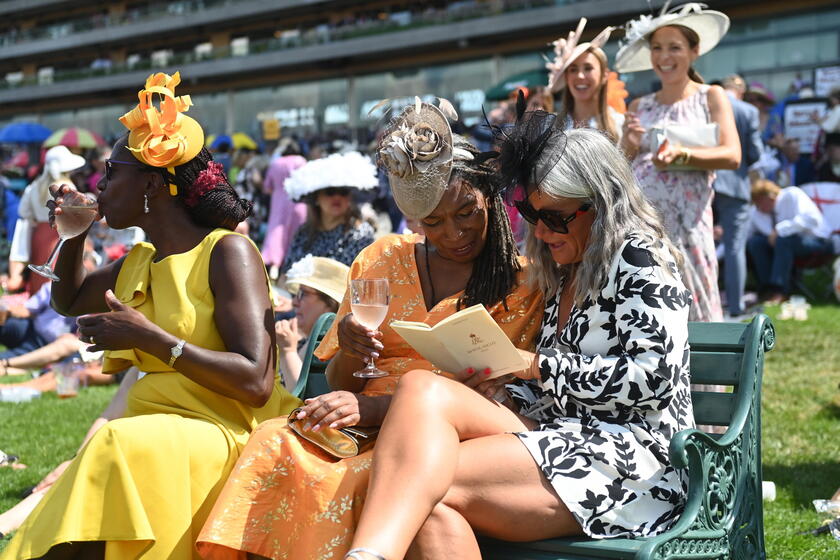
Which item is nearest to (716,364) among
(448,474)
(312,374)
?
(448,474)

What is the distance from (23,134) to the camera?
31812 millimetres

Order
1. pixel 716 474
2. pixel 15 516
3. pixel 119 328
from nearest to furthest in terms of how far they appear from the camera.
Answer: pixel 716 474 → pixel 119 328 → pixel 15 516

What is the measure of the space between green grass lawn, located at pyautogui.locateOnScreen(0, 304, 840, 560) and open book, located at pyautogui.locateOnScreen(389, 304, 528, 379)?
1770mm

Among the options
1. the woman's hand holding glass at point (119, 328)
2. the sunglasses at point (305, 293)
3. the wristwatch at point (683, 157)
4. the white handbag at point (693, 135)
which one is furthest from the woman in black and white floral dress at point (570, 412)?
the sunglasses at point (305, 293)

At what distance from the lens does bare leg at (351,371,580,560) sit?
2702mm

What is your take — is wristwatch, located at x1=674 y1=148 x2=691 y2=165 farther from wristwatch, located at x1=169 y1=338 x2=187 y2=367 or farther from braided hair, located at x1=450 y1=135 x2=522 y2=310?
wristwatch, located at x1=169 y1=338 x2=187 y2=367

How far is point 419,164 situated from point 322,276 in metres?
2.05

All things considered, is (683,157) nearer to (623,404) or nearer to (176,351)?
(623,404)

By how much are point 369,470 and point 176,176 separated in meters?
1.26

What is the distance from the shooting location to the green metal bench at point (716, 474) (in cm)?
273

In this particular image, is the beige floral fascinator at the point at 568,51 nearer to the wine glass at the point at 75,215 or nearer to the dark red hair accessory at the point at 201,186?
the dark red hair accessory at the point at 201,186

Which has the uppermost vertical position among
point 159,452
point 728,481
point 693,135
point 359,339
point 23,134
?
point 693,135

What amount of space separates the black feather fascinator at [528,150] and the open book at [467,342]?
17.9 inches

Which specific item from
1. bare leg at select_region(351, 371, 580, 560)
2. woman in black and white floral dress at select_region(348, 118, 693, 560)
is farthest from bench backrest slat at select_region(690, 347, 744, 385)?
bare leg at select_region(351, 371, 580, 560)
